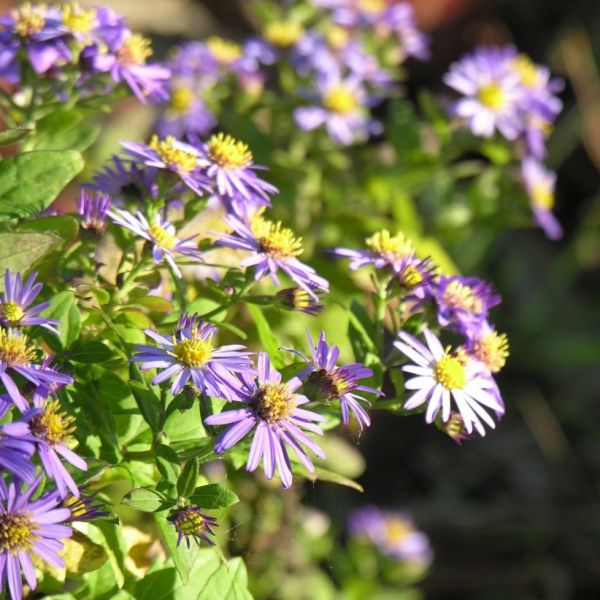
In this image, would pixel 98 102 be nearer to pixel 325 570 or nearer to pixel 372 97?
pixel 372 97

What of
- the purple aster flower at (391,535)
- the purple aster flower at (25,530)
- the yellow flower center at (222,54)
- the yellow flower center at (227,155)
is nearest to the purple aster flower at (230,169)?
the yellow flower center at (227,155)

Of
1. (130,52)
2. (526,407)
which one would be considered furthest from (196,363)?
(526,407)

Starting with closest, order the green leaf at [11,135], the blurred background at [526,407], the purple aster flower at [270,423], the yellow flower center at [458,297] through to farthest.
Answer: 1. the purple aster flower at [270,423]
2. the green leaf at [11,135]
3. the yellow flower center at [458,297]
4. the blurred background at [526,407]

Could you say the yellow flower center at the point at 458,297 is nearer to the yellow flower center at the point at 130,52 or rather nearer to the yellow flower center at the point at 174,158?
the yellow flower center at the point at 174,158

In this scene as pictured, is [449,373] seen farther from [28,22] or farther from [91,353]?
[28,22]

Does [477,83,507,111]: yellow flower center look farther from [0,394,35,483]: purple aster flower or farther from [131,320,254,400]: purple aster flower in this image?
[0,394,35,483]: purple aster flower

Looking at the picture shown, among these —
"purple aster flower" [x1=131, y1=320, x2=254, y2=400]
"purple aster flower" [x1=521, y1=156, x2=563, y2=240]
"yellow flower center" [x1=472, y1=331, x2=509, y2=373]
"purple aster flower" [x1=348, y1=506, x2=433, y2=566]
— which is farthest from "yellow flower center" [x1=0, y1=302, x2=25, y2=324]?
"purple aster flower" [x1=348, y1=506, x2=433, y2=566]
